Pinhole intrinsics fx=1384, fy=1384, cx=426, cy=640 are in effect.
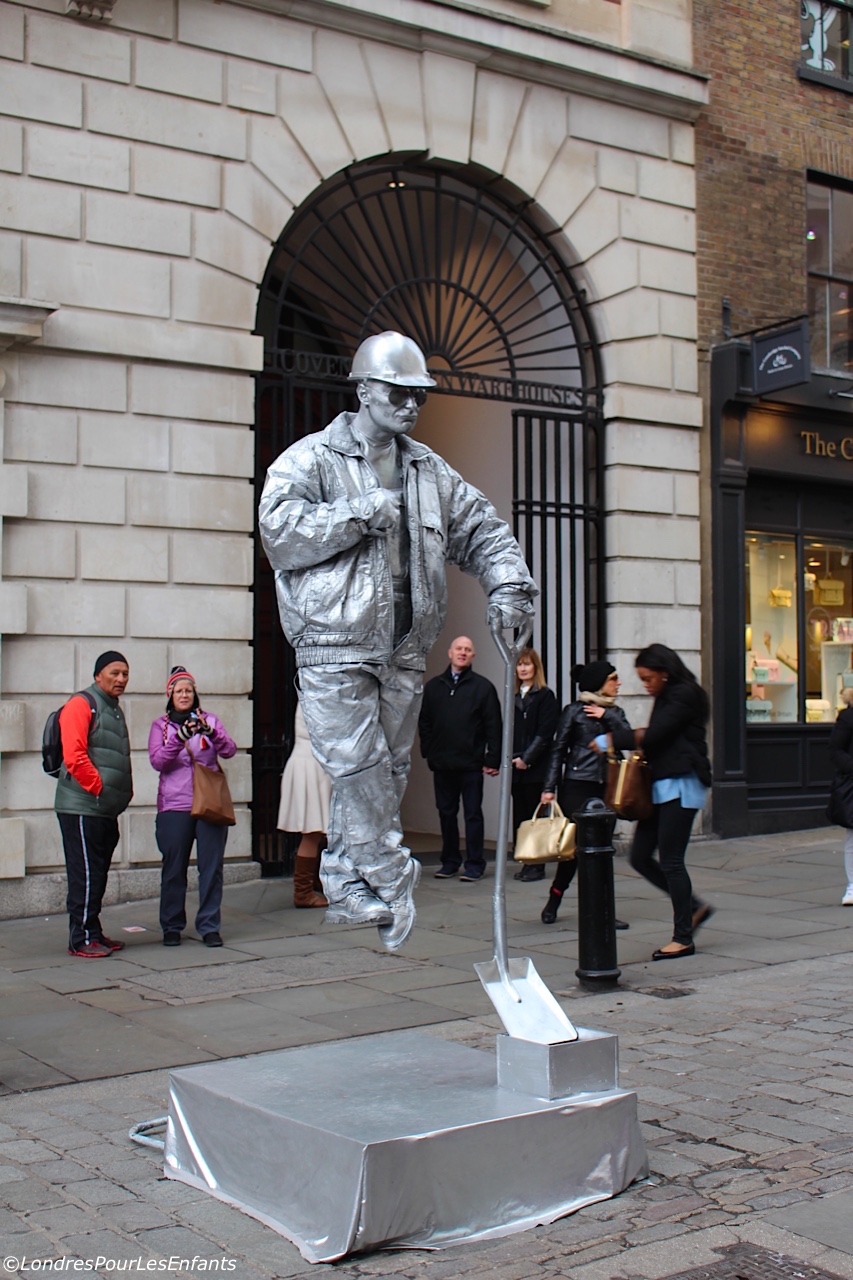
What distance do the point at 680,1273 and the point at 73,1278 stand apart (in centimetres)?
169

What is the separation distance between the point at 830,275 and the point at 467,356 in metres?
5.21

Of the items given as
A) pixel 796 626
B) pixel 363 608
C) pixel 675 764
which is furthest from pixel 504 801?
pixel 796 626

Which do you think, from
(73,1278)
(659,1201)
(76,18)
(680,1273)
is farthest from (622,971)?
(76,18)

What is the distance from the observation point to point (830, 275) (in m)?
15.2

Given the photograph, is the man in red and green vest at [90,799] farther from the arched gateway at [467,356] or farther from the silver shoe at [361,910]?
the silver shoe at [361,910]

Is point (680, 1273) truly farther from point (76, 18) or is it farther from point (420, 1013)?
point (76, 18)

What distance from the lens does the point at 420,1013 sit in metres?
7.16

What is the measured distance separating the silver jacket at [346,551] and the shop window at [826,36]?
12256mm

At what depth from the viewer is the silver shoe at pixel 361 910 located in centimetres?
441

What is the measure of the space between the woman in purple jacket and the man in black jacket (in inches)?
119

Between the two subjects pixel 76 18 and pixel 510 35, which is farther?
pixel 510 35

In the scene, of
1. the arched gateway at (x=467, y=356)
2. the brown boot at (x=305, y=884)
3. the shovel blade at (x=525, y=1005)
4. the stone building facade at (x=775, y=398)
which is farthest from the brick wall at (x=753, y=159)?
the shovel blade at (x=525, y=1005)

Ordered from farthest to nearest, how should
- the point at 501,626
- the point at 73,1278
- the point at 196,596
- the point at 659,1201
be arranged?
the point at 196,596
the point at 501,626
the point at 659,1201
the point at 73,1278

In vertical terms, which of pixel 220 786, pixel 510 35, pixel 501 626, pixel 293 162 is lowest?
pixel 220 786
